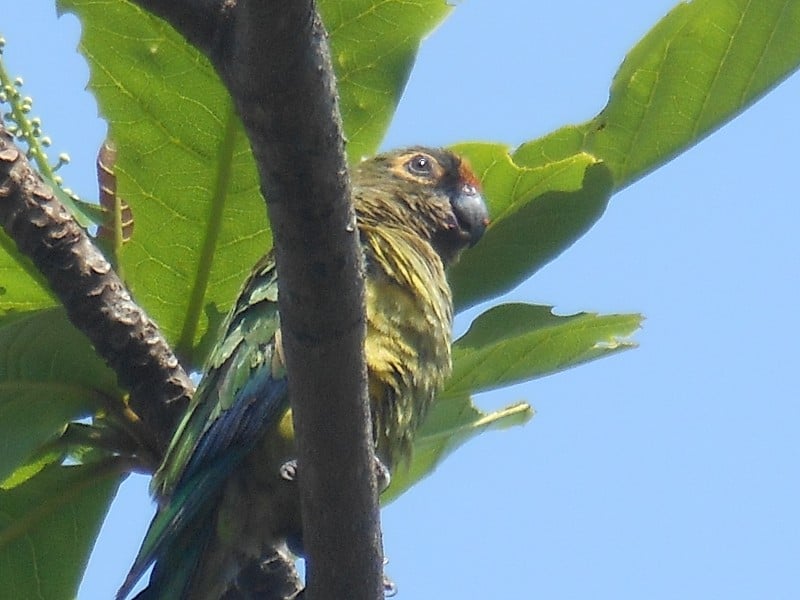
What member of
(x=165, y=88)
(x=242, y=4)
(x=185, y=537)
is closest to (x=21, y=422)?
(x=185, y=537)

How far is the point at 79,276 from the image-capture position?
3.24m

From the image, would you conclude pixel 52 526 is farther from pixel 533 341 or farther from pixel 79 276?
pixel 533 341

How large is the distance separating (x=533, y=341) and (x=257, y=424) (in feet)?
2.30

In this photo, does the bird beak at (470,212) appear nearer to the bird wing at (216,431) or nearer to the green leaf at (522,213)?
the green leaf at (522,213)

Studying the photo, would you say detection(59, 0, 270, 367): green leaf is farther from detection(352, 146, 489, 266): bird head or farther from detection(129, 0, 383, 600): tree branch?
detection(129, 0, 383, 600): tree branch

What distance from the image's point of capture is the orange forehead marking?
3943 mm

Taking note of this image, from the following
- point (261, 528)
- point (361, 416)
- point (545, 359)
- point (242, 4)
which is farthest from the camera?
point (545, 359)

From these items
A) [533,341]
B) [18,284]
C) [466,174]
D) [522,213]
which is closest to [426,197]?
[466,174]

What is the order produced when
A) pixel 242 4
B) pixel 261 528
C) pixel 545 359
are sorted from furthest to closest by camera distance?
pixel 545 359
pixel 261 528
pixel 242 4

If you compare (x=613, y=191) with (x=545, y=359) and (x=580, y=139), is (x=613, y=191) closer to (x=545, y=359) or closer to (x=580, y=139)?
(x=580, y=139)

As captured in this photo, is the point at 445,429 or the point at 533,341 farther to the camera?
the point at 445,429

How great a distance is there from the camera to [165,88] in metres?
3.50

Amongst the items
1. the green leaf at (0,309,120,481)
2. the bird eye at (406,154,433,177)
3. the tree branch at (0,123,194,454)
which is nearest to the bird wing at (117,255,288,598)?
the tree branch at (0,123,194,454)

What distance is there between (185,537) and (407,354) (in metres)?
0.66
